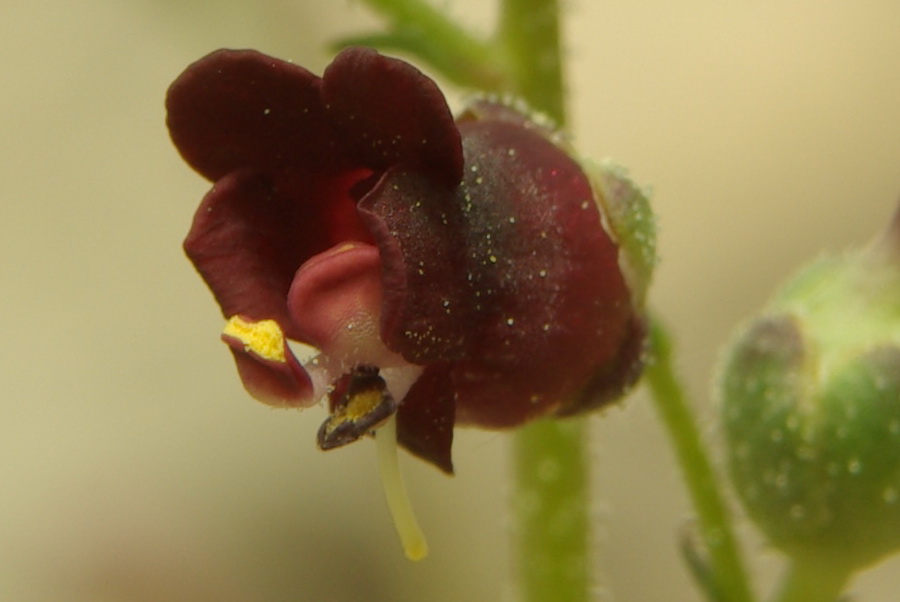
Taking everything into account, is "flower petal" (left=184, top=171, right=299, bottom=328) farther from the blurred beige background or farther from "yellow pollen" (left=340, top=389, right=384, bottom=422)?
the blurred beige background

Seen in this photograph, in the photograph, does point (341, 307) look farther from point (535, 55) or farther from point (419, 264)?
point (535, 55)

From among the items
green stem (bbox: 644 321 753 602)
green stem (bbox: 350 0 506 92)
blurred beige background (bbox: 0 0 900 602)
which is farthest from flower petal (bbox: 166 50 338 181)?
blurred beige background (bbox: 0 0 900 602)

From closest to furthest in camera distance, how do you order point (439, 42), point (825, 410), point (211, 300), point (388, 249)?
point (388, 249), point (825, 410), point (439, 42), point (211, 300)

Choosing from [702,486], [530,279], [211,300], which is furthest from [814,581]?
[211,300]

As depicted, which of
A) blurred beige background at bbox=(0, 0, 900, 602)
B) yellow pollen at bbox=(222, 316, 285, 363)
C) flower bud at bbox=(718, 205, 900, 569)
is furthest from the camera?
blurred beige background at bbox=(0, 0, 900, 602)

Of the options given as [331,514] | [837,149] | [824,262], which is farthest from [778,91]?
[824,262]

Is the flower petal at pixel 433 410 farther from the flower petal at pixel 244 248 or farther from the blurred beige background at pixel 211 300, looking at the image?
the blurred beige background at pixel 211 300

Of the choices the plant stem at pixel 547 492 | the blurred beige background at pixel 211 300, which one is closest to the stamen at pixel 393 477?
the plant stem at pixel 547 492
